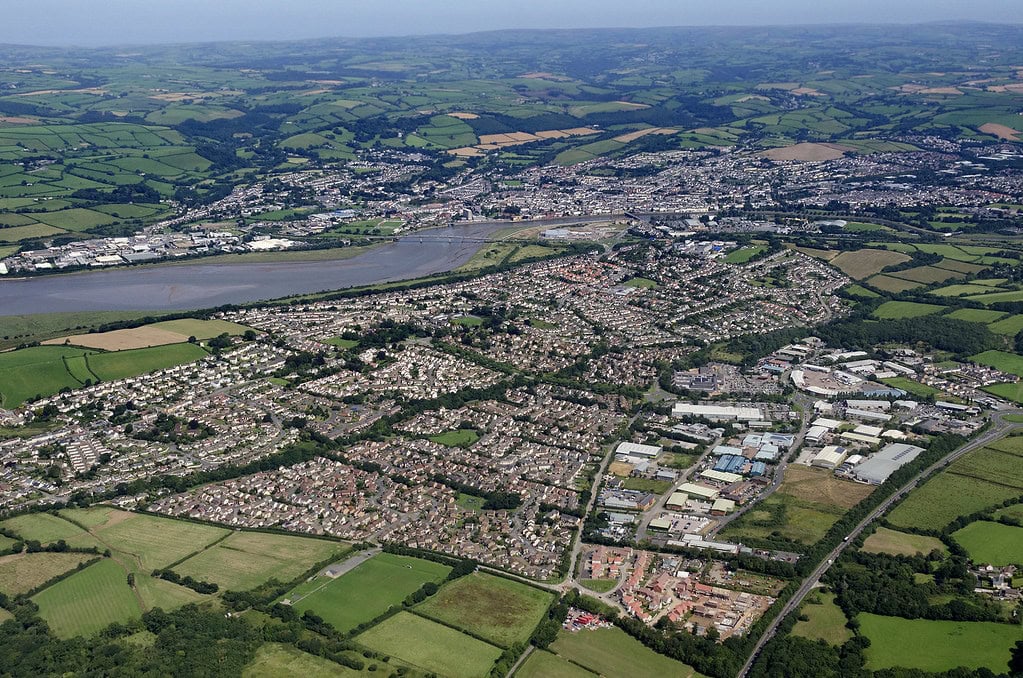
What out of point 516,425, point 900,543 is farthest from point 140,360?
point 900,543

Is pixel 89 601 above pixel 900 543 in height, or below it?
below

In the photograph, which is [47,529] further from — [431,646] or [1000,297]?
[1000,297]

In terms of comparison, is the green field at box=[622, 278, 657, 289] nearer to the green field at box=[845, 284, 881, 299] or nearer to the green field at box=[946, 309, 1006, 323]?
the green field at box=[845, 284, 881, 299]

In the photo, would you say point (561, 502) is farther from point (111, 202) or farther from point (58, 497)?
point (111, 202)

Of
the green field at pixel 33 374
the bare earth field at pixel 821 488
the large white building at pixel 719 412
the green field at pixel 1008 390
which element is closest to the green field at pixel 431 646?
the bare earth field at pixel 821 488

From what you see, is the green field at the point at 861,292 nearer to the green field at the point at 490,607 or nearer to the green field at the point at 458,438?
the green field at the point at 458,438

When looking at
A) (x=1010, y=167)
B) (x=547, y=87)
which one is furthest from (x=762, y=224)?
(x=547, y=87)
